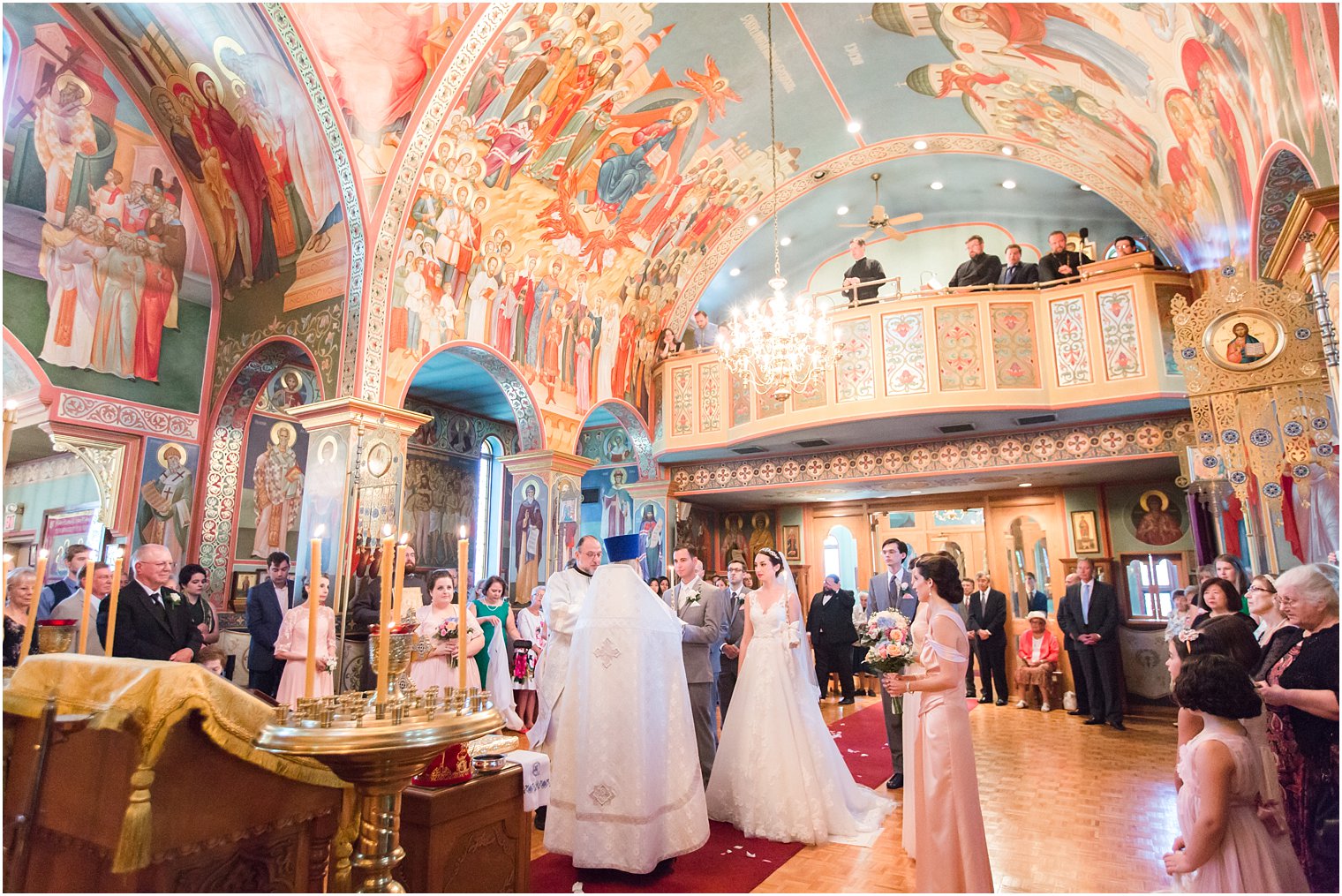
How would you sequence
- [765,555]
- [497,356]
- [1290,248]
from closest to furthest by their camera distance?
1. [1290,248]
2. [765,555]
3. [497,356]

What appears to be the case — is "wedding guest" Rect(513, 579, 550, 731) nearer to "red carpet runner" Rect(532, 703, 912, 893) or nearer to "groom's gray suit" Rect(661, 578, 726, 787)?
"groom's gray suit" Rect(661, 578, 726, 787)

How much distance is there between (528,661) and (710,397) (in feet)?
19.9

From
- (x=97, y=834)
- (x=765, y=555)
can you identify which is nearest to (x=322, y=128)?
(x=765, y=555)

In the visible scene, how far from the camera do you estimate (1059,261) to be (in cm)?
1165

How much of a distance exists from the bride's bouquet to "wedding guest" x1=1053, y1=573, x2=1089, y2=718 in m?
7.81

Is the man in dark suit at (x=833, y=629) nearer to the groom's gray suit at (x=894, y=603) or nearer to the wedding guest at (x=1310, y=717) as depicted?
the groom's gray suit at (x=894, y=603)

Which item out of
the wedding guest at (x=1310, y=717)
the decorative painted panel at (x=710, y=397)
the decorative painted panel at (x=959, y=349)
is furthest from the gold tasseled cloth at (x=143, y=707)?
the decorative painted panel at (x=710, y=397)

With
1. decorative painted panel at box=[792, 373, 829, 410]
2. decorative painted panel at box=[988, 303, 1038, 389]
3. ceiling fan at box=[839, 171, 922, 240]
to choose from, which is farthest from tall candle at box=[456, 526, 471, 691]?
ceiling fan at box=[839, 171, 922, 240]

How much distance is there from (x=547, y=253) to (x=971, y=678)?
10.1 metres

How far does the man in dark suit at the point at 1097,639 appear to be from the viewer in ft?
33.6

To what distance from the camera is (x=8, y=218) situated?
26.7ft

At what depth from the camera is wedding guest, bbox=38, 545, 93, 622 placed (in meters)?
7.01

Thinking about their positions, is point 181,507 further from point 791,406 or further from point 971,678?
point 971,678

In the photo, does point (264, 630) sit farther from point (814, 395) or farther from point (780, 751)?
point (814, 395)
